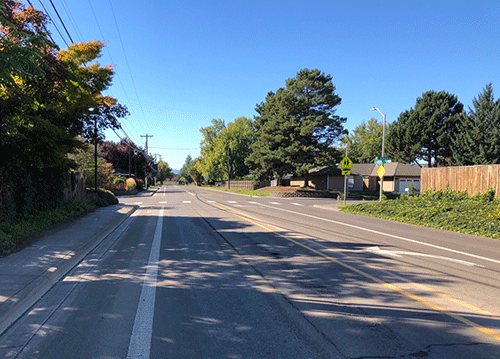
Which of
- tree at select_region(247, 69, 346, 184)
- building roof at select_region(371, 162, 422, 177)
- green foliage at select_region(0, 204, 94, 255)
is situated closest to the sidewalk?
green foliage at select_region(0, 204, 94, 255)

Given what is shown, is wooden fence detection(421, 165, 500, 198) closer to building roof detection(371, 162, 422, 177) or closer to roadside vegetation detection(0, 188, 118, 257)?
roadside vegetation detection(0, 188, 118, 257)

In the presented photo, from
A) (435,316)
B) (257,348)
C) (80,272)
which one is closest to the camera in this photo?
(257,348)

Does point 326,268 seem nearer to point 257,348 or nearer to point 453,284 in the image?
point 453,284

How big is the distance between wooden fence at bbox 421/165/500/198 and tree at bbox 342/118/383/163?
5678 cm

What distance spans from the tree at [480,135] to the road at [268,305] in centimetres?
3756

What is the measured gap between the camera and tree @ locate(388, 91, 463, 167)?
4594 centimetres

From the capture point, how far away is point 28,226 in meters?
10.7

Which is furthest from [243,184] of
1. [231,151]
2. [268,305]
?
[268,305]

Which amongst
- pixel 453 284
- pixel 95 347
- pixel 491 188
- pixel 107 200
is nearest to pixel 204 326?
pixel 95 347

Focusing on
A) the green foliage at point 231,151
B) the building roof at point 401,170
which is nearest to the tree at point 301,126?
the building roof at point 401,170

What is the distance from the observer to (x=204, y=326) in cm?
440

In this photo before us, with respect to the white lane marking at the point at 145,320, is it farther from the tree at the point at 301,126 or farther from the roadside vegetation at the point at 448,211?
the tree at the point at 301,126

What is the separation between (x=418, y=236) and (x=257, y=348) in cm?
1030

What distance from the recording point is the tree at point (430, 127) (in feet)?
151
